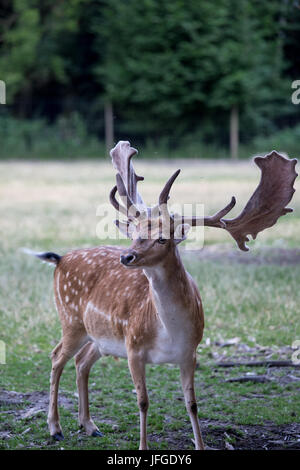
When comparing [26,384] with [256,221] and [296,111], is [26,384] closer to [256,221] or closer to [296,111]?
[256,221]

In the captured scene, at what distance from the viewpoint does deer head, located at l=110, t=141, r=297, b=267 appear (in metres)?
3.39

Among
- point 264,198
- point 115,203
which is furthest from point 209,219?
point 115,203

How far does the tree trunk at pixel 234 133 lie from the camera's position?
22.5 m

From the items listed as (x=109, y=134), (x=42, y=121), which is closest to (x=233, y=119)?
(x=109, y=134)

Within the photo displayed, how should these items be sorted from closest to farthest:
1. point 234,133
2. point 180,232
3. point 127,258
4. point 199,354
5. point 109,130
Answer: point 127,258
point 180,232
point 199,354
point 234,133
point 109,130

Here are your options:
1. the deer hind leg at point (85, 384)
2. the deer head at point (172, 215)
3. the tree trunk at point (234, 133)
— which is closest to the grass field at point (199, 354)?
the deer hind leg at point (85, 384)

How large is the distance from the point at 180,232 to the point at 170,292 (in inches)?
11.7

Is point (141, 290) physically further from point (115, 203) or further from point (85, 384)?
point (85, 384)

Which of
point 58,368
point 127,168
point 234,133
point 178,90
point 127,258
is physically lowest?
point 58,368

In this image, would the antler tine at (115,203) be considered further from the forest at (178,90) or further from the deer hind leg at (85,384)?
the forest at (178,90)

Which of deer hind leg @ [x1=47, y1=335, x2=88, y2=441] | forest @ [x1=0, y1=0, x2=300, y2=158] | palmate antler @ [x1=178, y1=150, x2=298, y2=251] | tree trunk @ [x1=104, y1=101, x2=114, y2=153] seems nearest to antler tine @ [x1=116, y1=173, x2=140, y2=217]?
palmate antler @ [x1=178, y1=150, x2=298, y2=251]

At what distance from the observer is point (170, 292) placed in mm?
3527

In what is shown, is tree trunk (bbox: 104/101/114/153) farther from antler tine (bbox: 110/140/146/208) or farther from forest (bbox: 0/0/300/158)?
antler tine (bbox: 110/140/146/208)
